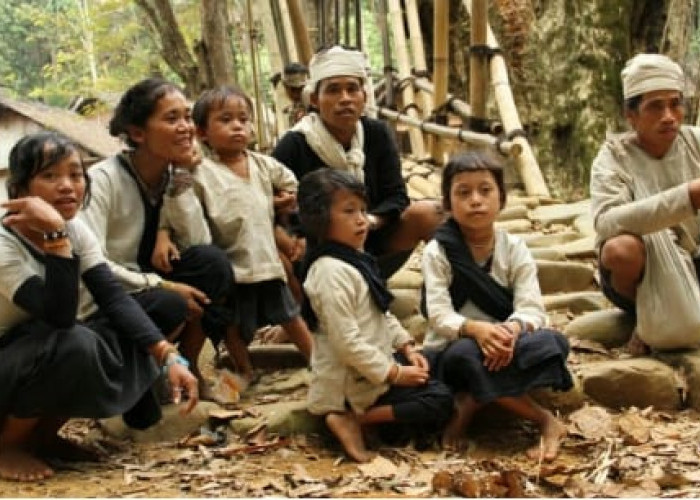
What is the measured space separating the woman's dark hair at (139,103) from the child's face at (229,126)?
20 cm

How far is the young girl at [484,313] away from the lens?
264 centimetres

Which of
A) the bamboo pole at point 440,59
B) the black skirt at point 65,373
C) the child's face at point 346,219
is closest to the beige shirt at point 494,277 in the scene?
the child's face at point 346,219

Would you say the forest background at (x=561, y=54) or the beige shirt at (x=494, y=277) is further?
the forest background at (x=561, y=54)

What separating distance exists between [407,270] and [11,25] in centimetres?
2393

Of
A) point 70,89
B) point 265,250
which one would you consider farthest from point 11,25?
point 265,250

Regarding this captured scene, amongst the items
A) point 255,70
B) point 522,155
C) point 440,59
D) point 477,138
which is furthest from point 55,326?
point 255,70

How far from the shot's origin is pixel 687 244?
3119 mm

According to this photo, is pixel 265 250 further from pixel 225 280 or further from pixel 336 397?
pixel 336 397

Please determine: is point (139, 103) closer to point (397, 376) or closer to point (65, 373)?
point (65, 373)

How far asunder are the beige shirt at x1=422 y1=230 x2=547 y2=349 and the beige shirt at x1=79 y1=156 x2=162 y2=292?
96 centimetres

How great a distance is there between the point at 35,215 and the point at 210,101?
101 cm

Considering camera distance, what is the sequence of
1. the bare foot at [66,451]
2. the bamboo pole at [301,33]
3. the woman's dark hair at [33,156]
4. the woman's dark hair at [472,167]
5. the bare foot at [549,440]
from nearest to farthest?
the woman's dark hair at [33,156] → the bare foot at [549,440] → the bare foot at [66,451] → the woman's dark hair at [472,167] → the bamboo pole at [301,33]

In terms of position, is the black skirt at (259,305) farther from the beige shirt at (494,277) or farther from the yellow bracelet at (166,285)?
the beige shirt at (494,277)

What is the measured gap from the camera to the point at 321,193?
2695 mm
